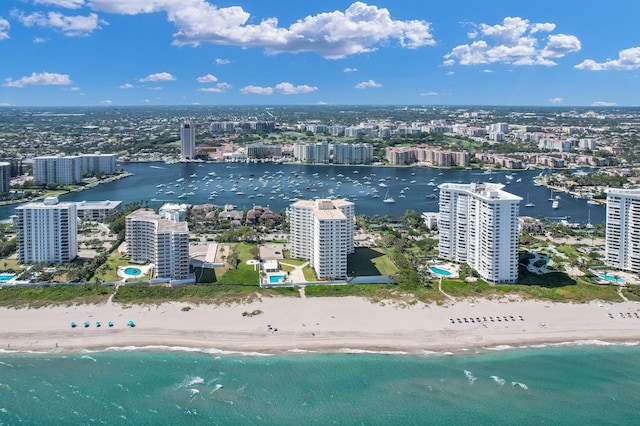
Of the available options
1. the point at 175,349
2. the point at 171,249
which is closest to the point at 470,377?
the point at 175,349

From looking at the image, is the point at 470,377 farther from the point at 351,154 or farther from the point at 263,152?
the point at 263,152

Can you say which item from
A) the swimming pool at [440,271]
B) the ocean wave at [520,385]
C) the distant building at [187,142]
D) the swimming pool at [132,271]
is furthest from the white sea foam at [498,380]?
the distant building at [187,142]

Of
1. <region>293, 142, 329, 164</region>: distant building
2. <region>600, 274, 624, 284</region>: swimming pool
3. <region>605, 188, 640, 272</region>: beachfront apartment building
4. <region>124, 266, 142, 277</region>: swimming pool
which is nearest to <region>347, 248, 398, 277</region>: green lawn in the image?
<region>600, 274, 624, 284</region>: swimming pool

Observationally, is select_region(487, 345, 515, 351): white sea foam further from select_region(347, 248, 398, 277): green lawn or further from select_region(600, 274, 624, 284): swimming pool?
select_region(600, 274, 624, 284): swimming pool

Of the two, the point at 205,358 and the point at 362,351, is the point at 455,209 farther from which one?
the point at 205,358

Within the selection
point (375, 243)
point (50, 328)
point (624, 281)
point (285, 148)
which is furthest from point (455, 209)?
point (285, 148)

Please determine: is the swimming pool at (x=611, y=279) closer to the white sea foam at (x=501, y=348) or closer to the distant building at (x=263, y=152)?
the white sea foam at (x=501, y=348)
